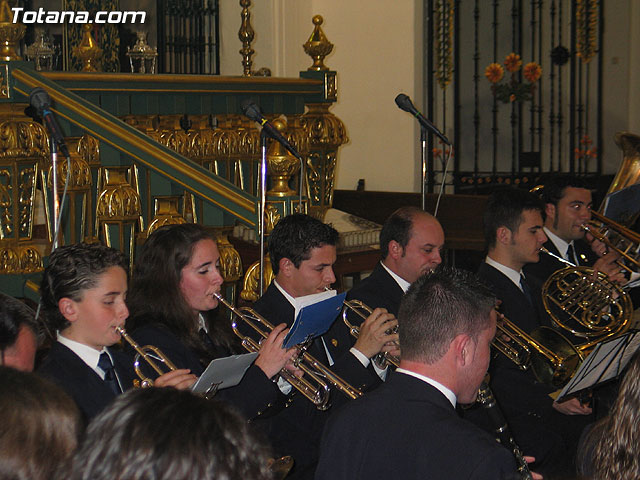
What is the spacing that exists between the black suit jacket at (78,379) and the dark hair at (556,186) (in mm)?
3524

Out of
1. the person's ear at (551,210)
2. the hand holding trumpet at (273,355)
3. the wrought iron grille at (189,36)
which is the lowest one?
the hand holding trumpet at (273,355)

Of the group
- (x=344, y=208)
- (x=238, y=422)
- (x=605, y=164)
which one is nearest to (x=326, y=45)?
(x=344, y=208)

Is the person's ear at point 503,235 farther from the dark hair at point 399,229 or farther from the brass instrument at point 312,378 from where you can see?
the brass instrument at point 312,378

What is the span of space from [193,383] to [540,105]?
7876mm

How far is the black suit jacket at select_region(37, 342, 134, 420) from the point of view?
285cm

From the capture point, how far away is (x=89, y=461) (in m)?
1.34

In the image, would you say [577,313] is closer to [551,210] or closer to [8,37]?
[551,210]

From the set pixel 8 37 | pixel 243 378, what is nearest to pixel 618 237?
pixel 243 378

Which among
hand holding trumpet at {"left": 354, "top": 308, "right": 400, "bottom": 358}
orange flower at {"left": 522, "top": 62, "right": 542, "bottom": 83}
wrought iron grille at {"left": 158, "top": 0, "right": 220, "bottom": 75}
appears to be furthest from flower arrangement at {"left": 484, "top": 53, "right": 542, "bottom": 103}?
hand holding trumpet at {"left": 354, "top": 308, "right": 400, "bottom": 358}

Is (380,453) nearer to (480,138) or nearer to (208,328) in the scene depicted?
(208,328)

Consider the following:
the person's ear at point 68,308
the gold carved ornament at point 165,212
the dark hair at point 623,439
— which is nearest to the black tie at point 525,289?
the gold carved ornament at point 165,212

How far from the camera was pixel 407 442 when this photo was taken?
7.46ft

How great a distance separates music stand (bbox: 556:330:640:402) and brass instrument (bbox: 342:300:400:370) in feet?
2.27

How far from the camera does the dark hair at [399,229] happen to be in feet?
14.4
